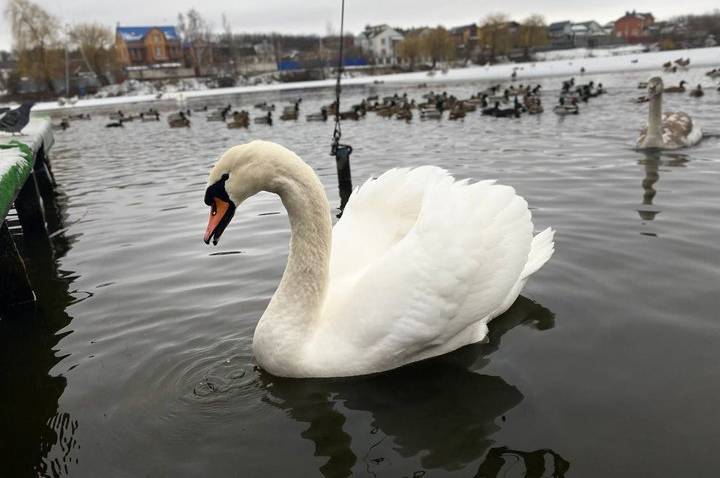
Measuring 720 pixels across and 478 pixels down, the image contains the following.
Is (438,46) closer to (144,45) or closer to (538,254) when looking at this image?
(144,45)

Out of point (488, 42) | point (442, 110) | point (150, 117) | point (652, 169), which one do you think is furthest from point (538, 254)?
point (488, 42)

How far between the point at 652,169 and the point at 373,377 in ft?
25.8

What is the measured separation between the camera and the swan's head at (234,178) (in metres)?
3.66

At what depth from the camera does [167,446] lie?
3.36 metres

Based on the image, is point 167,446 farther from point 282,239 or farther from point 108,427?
point 282,239

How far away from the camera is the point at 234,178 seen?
3.67 metres

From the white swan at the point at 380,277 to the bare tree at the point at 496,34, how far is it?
367ft

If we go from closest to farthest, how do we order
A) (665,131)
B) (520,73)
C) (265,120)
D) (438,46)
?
(665,131) → (265,120) → (520,73) → (438,46)

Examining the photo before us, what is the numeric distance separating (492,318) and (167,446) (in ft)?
8.35

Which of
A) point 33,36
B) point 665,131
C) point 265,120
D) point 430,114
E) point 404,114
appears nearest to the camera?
point 665,131

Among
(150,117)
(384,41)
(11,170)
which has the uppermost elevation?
(384,41)

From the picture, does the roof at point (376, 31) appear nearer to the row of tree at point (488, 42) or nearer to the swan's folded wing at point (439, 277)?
the row of tree at point (488, 42)

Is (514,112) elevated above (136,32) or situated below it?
below

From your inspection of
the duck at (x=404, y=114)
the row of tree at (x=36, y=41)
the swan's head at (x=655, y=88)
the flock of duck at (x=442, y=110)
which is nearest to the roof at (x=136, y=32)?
the row of tree at (x=36, y=41)
